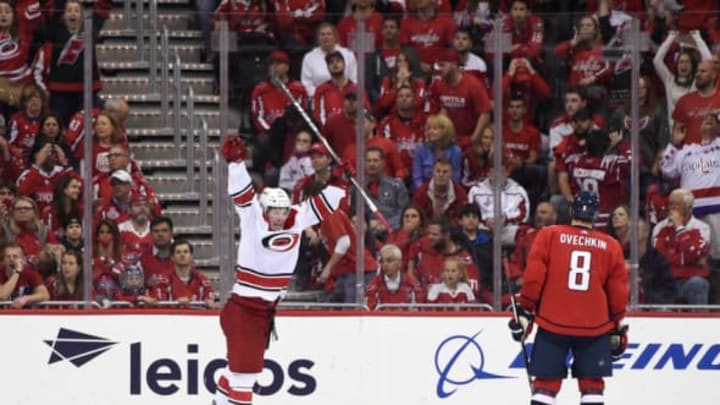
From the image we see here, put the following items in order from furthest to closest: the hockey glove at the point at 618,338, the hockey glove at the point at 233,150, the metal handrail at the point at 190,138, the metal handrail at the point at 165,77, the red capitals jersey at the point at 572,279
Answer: the metal handrail at the point at 165,77
the metal handrail at the point at 190,138
the hockey glove at the point at 233,150
the hockey glove at the point at 618,338
the red capitals jersey at the point at 572,279

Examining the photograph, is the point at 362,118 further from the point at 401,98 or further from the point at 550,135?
the point at 550,135

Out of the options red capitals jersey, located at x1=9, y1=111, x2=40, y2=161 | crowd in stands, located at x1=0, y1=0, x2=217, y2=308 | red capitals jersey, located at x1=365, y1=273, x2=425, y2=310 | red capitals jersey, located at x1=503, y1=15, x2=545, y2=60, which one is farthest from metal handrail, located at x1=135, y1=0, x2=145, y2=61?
red capitals jersey, located at x1=503, y1=15, x2=545, y2=60

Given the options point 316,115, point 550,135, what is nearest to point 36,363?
point 316,115

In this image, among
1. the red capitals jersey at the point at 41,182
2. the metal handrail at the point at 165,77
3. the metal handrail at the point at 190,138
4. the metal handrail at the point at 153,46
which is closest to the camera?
the red capitals jersey at the point at 41,182

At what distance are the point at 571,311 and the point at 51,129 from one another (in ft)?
12.4

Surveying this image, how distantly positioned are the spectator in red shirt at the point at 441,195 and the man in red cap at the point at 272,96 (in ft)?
3.38

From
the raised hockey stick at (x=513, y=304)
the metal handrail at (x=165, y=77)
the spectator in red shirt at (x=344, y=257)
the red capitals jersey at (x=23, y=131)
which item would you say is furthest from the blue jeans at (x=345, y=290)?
the red capitals jersey at (x=23, y=131)

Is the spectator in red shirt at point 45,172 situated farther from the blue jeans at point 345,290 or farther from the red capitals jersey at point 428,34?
the red capitals jersey at point 428,34

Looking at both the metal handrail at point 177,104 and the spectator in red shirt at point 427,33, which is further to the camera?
Answer: the metal handrail at point 177,104

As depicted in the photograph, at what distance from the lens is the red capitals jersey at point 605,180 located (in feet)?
44.4

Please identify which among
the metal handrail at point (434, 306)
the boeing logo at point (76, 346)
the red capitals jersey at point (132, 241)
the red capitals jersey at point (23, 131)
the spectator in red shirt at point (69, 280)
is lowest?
the boeing logo at point (76, 346)

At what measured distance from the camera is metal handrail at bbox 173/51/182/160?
1398 centimetres

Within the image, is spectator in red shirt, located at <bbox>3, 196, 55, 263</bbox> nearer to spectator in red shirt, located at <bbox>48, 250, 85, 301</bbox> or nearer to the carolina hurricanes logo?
spectator in red shirt, located at <bbox>48, 250, 85, 301</bbox>

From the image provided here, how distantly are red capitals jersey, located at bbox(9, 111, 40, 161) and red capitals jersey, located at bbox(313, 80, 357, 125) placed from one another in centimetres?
178
